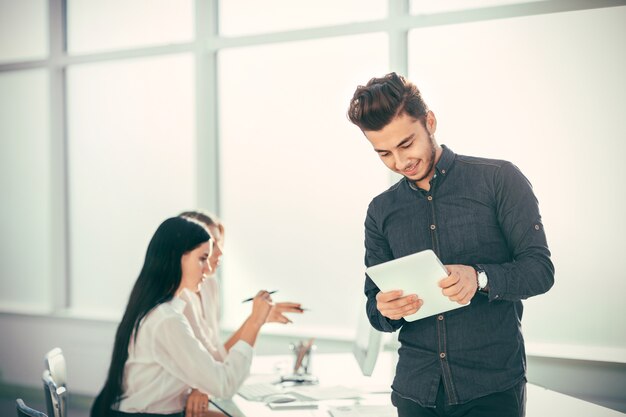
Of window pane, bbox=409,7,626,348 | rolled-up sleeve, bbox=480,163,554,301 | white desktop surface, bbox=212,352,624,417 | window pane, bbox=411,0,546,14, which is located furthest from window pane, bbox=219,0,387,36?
rolled-up sleeve, bbox=480,163,554,301

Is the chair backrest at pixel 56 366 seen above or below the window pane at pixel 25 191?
below

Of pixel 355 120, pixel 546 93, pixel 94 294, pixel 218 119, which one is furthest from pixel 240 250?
pixel 355 120

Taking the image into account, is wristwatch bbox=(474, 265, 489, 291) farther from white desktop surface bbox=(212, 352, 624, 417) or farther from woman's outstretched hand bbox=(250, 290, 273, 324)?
woman's outstretched hand bbox=(250, 290, 273, 324)

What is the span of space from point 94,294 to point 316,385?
2949 millimetres

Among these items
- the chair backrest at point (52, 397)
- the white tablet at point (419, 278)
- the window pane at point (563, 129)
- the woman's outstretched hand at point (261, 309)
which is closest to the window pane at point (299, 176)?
the window pane at point (563, 129)

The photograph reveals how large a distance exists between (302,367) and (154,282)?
884 millimetres

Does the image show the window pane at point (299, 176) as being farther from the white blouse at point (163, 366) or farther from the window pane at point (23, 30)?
the white blouse at point (163, 366)

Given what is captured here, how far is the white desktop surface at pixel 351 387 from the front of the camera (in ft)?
7.29

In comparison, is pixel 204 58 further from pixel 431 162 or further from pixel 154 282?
pixel 431 162

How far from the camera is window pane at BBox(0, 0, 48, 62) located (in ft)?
17.5


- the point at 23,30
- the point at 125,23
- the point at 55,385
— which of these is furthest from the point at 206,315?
the point at 23,30

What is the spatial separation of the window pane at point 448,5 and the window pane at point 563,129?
0.33 feet

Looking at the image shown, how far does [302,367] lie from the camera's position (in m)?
3.01

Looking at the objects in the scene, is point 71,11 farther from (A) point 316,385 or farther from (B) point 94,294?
(A) point 316,385
